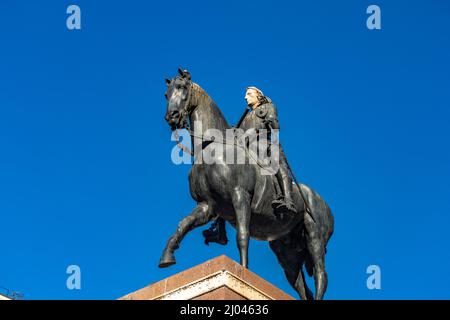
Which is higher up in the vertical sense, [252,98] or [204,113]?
[252,98]

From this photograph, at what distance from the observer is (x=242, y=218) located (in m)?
18.0

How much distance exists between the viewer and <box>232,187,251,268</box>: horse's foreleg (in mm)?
17719

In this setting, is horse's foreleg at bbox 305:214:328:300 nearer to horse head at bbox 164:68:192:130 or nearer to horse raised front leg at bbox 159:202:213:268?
horse raised front leg at bbox 159:202:213:268

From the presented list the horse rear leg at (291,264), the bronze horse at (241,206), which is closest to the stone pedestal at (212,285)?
the bronze horse at (241,206)

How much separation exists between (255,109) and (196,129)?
1.76 m

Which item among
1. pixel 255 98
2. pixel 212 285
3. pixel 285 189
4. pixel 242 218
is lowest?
pixel 212 285

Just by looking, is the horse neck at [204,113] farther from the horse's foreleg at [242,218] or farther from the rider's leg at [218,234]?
the rider's leg at [218,234]

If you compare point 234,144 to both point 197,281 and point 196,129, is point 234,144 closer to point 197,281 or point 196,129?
point 196,129

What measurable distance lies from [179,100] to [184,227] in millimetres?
2588

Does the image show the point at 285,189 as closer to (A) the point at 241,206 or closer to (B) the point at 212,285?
(A) the point at 241,206

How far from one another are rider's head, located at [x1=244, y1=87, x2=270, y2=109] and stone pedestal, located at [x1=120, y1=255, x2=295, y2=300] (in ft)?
16.7

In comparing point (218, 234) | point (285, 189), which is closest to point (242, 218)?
point (285, 189)

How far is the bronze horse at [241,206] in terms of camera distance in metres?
18.1
